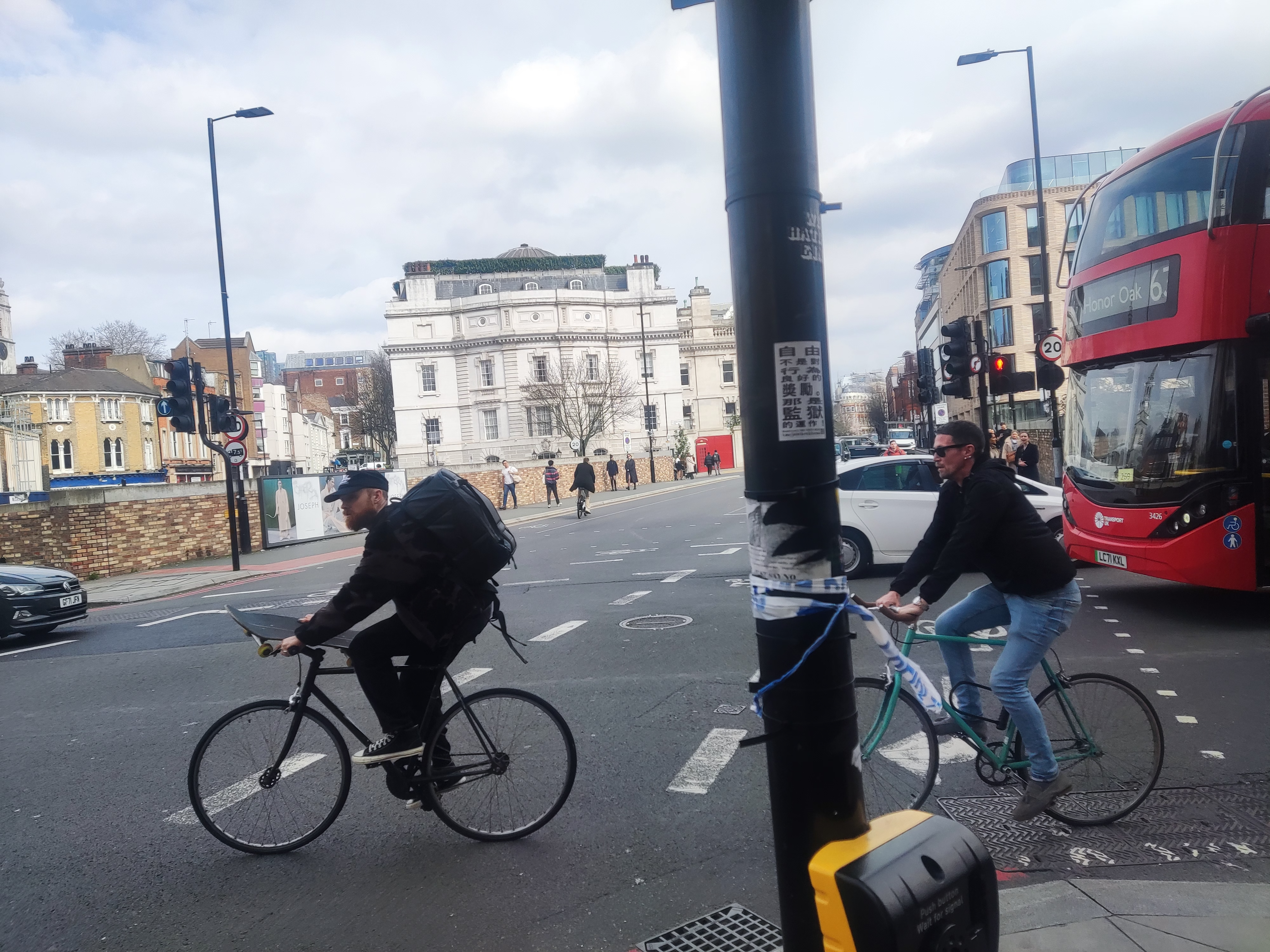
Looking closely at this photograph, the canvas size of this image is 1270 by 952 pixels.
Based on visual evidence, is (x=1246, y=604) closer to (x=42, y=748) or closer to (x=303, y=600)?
(x=42, y=748)

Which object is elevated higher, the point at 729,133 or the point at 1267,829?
the point at 729,133

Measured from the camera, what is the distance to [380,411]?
9506cm

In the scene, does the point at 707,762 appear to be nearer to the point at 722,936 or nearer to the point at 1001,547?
the point at 722,936

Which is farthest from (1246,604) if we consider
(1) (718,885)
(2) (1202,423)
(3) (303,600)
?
(3) (303,600)

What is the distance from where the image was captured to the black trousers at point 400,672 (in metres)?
4.32

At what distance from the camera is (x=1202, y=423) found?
28.7ft

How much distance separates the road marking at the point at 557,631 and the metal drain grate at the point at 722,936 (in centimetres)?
597

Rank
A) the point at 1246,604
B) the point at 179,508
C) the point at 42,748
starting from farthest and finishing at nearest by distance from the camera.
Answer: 1. the point at 179,508
2. the point at 1246,604
3. the point at 42,748

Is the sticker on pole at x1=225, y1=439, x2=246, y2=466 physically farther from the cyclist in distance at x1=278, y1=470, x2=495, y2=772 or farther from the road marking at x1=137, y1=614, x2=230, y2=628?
the cyclist in distance at x1=278, y1=470, x2=495, y2=772

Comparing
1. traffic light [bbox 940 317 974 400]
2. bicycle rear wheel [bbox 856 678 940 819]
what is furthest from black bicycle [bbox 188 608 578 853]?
traffic light [bbox 940 317 974 400]

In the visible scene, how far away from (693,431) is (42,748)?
267 feet

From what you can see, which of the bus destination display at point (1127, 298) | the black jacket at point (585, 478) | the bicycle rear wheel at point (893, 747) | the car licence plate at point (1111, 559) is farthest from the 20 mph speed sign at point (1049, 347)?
the black jacket at point (585, 478)

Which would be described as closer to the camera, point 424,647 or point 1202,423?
point 424,647

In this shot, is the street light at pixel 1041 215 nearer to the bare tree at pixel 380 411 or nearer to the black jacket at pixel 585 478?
the black jacket at pixel 585 478
